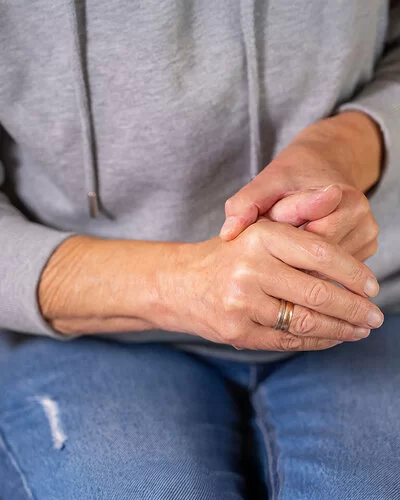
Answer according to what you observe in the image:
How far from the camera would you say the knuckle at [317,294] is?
2.17 ft

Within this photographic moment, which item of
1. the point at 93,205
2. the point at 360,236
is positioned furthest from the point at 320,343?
the point at 93,205

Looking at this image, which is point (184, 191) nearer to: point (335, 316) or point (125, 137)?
point (125, 137)

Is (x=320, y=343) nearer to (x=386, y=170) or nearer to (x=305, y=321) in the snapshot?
(x=305, y=321)

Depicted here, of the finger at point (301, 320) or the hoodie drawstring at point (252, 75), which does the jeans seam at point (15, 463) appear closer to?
the finger at point (301, 320)

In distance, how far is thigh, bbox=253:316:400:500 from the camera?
690 millimetres

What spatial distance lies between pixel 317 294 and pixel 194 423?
0.28 meters

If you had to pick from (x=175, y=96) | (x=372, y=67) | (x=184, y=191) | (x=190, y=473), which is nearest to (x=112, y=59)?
(x=175, y=96)

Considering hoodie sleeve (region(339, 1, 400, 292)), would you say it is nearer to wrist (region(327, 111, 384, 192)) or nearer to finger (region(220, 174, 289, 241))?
wrist (region(327, 111, 384, 192))

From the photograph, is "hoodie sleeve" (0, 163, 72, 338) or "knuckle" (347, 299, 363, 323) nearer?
"knuckle" (347, 299, 363, 323)

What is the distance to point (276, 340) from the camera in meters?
0.71

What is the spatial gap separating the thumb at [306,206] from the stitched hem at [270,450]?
0.32m

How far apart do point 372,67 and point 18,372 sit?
2.41 ft

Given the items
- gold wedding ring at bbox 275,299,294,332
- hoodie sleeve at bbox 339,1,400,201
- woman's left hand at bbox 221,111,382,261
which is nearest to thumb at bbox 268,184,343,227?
woman's left hand at bbox 221,111,382,261

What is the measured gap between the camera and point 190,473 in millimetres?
719
